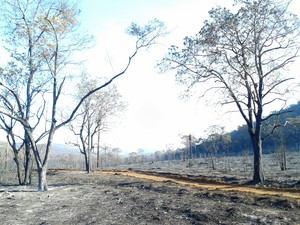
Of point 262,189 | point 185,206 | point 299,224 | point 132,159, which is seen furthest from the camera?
point 132,159

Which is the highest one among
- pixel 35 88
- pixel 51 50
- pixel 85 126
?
pixel 51 50

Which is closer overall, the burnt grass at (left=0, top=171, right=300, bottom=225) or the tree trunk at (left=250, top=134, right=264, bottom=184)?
the burnt grass at (left=0, top=171, right=300, bottom=225)

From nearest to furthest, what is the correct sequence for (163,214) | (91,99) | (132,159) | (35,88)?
(163,214)
(35,88)
(91,99)
(132,159)

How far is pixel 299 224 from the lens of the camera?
6473mm

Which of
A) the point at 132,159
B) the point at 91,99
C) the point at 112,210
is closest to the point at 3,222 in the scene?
the point at 112,210

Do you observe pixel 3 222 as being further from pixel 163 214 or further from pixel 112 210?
pixel 163 214

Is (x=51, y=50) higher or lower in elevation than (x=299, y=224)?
higher

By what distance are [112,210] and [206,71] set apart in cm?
977

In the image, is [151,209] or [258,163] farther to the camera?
[258,163]

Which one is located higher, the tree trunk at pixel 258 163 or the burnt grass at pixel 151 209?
the tree trunk at pixel 258 163

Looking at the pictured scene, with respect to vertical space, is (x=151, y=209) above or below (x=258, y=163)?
below

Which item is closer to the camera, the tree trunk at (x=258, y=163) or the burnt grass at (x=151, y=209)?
the burnt grass at (x=151, y=209)

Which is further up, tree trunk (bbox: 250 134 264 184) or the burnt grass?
tree trunk (bbox: 250 134 264 184)

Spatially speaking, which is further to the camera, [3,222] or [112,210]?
[112,210]
